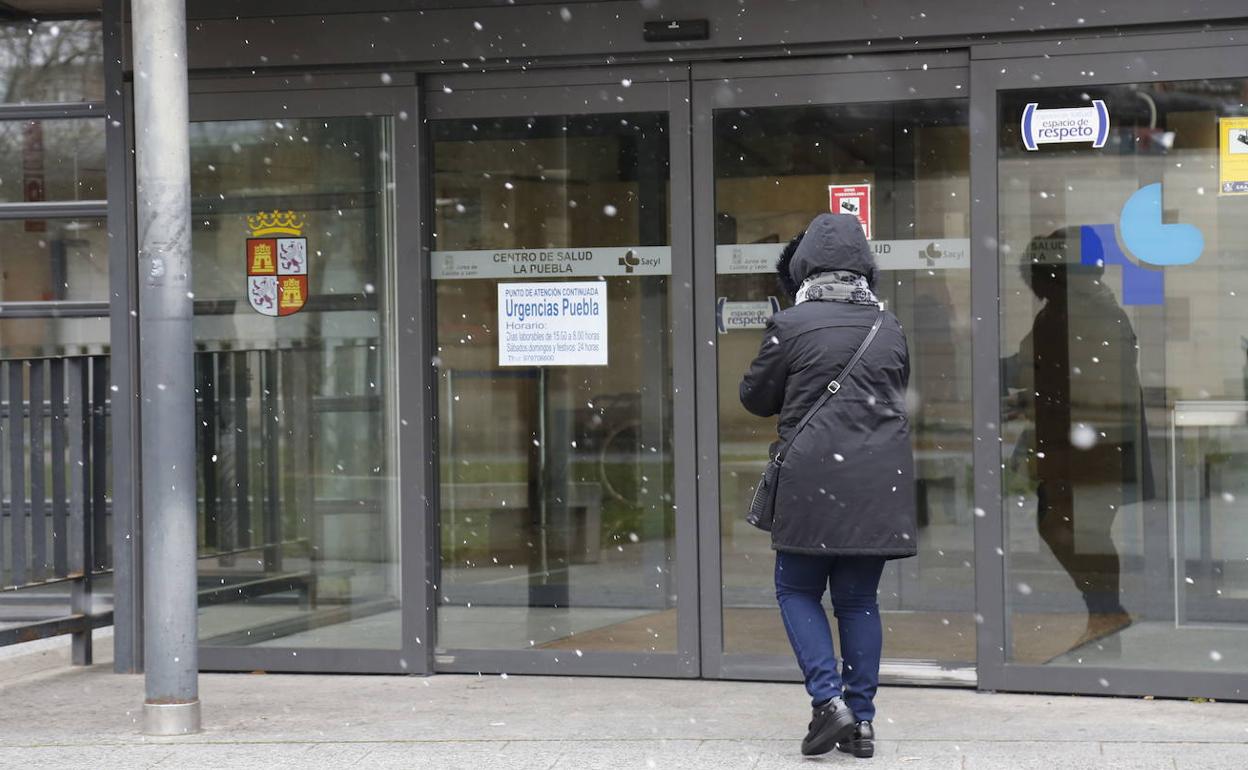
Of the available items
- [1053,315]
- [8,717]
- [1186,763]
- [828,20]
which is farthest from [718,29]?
[8,717]

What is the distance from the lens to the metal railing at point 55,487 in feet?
24.0

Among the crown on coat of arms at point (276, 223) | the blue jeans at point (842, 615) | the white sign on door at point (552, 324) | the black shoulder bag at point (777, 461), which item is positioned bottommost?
the blue jeans at point (842, 615)

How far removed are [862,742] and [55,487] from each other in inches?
157

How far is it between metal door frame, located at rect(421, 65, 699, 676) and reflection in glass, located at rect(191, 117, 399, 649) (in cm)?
72

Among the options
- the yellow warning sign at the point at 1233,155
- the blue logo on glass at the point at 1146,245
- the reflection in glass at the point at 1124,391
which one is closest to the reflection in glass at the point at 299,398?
the reflection in glass at the point at 1124,391

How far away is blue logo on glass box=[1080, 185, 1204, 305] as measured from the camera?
6.83 m

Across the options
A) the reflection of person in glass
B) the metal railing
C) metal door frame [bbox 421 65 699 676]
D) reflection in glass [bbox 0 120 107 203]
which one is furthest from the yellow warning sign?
reflection in glass [bbox 0 120 107 203]

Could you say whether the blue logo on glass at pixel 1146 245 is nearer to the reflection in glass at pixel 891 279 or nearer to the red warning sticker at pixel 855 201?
the reflection in glass at pixel 891 279

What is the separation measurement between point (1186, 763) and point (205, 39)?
514 centimetres

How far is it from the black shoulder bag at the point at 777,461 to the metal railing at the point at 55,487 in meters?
3.45

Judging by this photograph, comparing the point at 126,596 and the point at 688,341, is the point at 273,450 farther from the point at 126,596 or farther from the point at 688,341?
the point at 688,341

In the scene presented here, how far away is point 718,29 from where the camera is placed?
709cm

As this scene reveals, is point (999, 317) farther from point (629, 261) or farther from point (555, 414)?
point (555, 414)

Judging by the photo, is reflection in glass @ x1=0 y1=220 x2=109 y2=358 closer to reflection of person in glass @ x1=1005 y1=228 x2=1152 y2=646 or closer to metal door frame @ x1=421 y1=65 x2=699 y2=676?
metal door frame @ x1=421 y1=65 x2=699 y2=676
